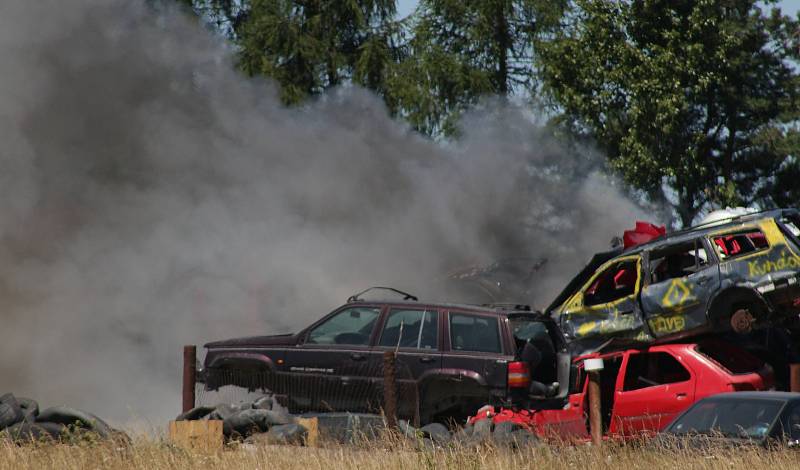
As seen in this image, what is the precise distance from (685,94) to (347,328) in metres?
13.8

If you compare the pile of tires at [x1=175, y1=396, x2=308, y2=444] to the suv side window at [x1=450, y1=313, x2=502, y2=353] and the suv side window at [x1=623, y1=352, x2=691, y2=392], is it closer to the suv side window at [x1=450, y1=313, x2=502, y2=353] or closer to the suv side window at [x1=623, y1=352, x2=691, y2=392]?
the suv side window at [x1=450, y1=313, x2=502, y2=353]

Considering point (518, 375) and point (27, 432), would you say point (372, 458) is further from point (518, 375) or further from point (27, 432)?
point (27, 432)

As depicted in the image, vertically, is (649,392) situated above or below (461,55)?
below

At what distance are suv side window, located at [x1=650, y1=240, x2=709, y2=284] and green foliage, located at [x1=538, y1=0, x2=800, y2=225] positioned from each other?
9.78 meters

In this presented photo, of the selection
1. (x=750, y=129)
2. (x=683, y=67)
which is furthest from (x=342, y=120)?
(x=750, y=129)

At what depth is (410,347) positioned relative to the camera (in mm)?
12781

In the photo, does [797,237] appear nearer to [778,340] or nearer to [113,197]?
[778,340]

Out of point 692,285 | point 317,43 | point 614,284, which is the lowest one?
point 692,285

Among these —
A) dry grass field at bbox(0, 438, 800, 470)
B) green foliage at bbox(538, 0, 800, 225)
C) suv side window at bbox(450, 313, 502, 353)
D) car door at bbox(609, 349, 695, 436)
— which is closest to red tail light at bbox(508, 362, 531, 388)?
suv side window at bbox(450, 313, 502, 353)

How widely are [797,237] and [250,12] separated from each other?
18352 millimetres

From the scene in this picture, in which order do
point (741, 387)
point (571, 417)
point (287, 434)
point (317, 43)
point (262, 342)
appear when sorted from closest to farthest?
1. point (287, 434)
2. point (741, 387)
3. point (571, 417)
4. point (262, 342)
5. point (317, 43)

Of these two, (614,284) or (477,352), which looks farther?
(614,284)

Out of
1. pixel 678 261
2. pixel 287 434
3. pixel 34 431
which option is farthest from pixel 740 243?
pixel 34 431

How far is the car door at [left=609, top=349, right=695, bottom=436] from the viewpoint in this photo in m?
12.1
